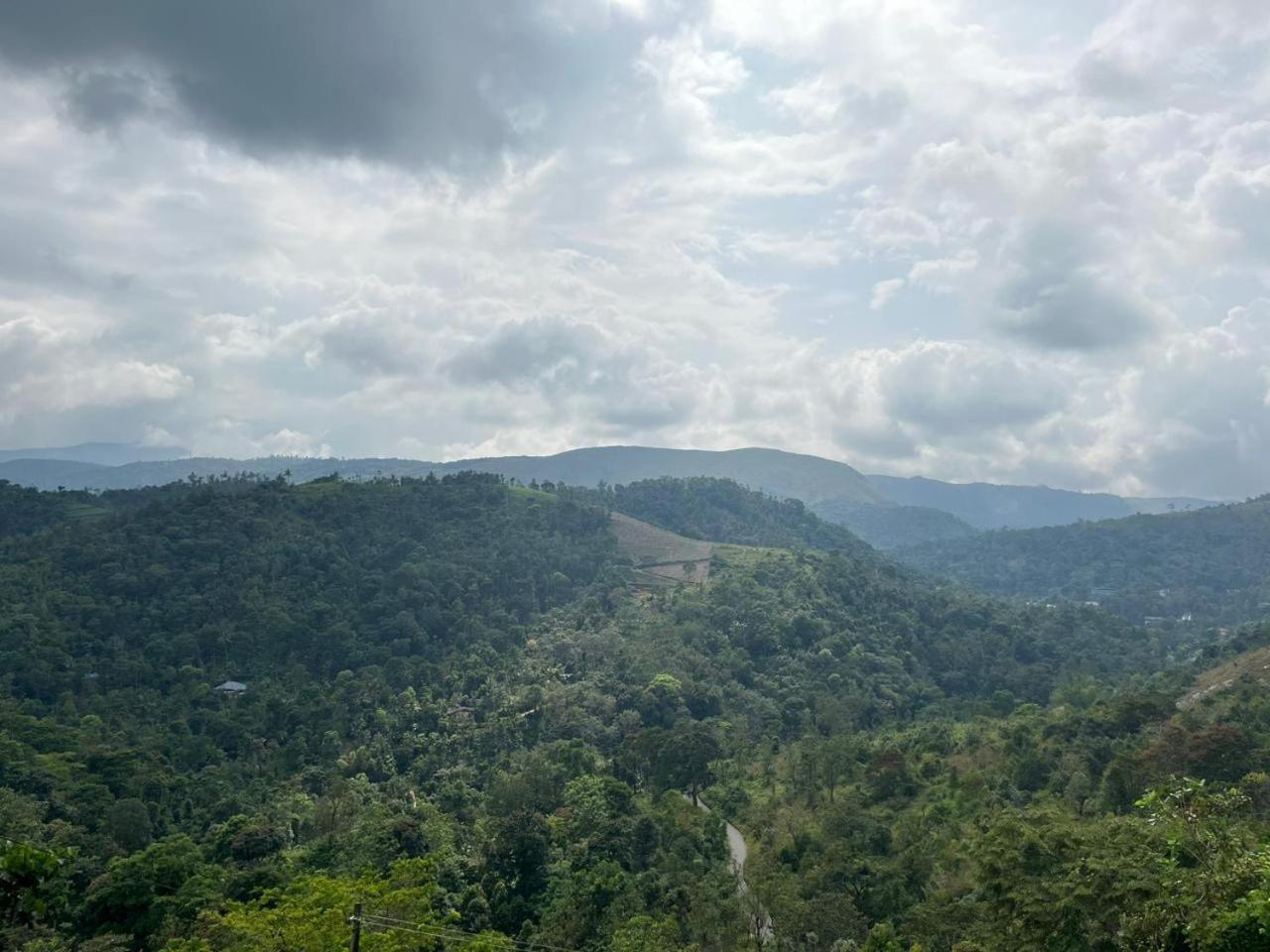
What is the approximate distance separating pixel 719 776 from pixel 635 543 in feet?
233

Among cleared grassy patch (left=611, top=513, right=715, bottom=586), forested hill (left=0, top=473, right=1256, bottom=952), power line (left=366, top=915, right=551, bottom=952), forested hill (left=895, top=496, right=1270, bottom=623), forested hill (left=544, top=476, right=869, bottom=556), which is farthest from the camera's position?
forested hill (left=895, top=496, right=1270, bottom=623)

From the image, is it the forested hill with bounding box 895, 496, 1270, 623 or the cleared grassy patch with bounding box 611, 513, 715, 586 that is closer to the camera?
the cleared grassy patch with bounding box 611, 513, 715, 586

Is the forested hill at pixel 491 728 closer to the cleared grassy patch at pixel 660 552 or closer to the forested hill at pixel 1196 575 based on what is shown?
the cleared grassy patch at pixel 660 552

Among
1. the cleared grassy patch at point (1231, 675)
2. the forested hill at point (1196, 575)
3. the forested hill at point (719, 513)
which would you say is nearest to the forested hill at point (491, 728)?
the cleared grassy patch at point (1231, 675)

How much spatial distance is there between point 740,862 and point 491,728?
2793 centimetres

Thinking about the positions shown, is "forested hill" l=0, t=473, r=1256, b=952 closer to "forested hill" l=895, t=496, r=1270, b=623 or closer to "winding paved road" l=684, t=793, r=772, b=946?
"winding paved road" l=684, t=793, r=772, b=946

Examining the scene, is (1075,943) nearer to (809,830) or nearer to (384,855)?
(809,830)

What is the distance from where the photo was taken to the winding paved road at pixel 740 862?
1252 inches

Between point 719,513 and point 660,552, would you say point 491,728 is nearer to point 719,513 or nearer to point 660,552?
point 660,552

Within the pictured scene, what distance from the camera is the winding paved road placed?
3181 cm

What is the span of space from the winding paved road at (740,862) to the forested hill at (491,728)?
2.91 feet

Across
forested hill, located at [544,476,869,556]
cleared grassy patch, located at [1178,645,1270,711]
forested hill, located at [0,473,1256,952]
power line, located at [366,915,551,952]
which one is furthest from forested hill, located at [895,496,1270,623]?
power line, located at [366,915,551,952]

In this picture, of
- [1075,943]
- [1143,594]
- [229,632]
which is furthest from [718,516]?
[1075,943]

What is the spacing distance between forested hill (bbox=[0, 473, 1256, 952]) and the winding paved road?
0.89 meters
